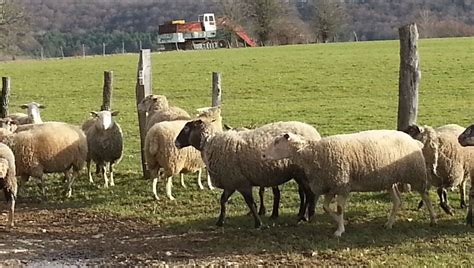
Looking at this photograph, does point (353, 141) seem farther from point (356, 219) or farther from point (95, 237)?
point (95, 237)

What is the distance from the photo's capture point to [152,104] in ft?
49.0

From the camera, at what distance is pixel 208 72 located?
4081 cm

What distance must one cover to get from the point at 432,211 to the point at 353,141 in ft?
4.84

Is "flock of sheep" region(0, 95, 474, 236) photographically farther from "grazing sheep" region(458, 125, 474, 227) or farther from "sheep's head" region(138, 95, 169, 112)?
"sheep's head" region(138, 95, 169, 112)

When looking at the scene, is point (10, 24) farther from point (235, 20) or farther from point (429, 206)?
point (429, 206)

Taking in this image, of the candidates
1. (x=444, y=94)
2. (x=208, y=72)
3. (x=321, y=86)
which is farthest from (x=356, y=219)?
(x=208, y=72)

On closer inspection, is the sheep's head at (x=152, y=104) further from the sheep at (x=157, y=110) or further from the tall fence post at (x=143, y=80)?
the tall fence post at (x=143, y=80)

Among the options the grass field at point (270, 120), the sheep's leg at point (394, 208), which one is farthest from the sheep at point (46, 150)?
the sheep's leg at point (394, 208)

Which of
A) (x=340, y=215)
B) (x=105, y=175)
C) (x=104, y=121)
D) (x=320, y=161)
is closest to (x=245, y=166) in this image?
(x=320, y=161)

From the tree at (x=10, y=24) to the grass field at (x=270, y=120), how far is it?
55.2 ft

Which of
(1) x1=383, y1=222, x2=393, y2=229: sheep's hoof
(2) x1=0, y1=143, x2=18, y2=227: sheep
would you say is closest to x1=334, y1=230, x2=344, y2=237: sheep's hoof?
(1) x1=383, y1=222, x2=393, y2=229: sheep's hoof

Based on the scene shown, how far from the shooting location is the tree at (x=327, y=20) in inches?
3514

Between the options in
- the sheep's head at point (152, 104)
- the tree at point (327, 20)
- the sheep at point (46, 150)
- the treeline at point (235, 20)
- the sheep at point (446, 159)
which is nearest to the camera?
the sheep at point (446, 159)

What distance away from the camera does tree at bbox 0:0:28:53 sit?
62.2m
